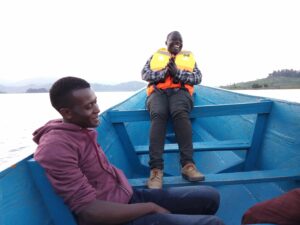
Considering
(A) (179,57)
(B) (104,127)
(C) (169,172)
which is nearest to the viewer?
(B) (104,127)

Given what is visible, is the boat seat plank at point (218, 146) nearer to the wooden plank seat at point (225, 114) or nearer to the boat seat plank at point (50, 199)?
the wooden plank seat at point (225, 114)

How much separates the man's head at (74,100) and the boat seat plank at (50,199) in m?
0.27

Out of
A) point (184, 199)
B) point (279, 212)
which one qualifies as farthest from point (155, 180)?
point (279, 212)

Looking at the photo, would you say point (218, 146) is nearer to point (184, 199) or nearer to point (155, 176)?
point (155, 176)

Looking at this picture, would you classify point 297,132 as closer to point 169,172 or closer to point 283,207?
point 283,207

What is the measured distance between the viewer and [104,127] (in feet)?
9.11

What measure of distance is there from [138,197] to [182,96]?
1.35 metres

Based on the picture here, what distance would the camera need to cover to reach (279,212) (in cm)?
126

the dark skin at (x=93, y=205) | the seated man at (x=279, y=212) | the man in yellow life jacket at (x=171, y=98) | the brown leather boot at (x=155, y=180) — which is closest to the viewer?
the seated man at (x=279, y=212)

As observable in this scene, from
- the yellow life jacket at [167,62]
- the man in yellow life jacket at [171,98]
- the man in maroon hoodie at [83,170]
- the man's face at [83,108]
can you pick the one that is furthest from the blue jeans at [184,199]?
the yellow life jacket at [167,62]

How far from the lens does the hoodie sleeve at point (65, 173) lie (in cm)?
129

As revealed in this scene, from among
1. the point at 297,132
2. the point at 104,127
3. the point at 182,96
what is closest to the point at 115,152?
the point at 104,127

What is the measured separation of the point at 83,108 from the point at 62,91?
0.13m

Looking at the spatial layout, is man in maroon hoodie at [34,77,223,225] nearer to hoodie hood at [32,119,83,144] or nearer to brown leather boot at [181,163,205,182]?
hoodie hood at [32,119,83,144]
